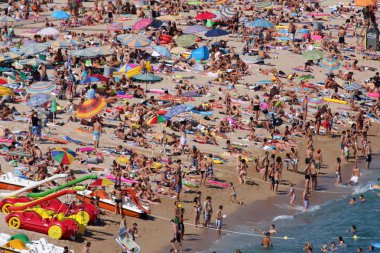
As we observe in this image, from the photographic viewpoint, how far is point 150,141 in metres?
37.6

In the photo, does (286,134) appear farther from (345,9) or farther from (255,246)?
(345,9)

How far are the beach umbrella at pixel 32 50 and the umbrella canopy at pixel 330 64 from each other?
13095mm

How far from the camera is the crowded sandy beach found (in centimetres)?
3033

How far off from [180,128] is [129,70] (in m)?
5.40

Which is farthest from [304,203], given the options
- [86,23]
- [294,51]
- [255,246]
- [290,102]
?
[86,23]

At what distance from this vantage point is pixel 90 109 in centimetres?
3547

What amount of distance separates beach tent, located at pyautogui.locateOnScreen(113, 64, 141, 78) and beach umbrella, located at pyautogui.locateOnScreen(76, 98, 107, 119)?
7.43 metres

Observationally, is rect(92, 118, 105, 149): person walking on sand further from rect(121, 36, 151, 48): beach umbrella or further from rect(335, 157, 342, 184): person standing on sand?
rect(121, 36, 151, 48): beach umbrella

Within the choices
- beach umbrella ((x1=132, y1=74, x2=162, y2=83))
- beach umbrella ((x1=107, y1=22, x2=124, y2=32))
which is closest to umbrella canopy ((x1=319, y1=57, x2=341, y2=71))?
beach umbrella ((x1=132, y1=74, x2=162, y2=83))

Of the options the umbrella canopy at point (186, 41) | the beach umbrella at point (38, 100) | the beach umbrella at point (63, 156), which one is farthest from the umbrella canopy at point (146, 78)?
the beach umbrella at point (63, 156)

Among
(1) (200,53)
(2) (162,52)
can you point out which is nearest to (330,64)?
(1) (200,53)

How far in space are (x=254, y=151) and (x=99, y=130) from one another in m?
6.23

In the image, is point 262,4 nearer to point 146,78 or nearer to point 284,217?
point 146,78

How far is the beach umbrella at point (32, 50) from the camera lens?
4412 cm
